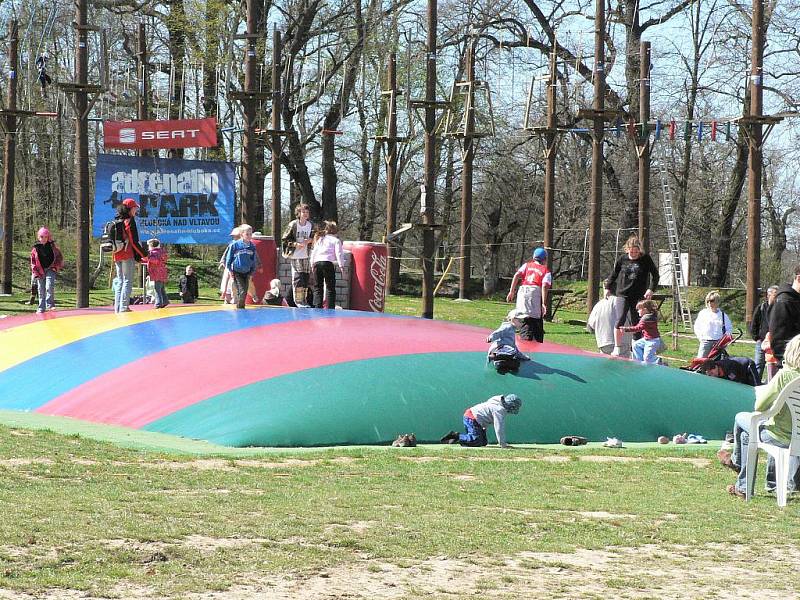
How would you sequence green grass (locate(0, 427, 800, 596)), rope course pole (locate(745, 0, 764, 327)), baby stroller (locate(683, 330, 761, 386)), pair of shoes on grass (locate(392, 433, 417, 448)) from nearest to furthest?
green grass (locate(0, 427, 800, 596))
pair of shoes on grass (locate(392, 433, 417, 448))
baby stroller (locate(683, 330, 761, 386))
rope course pole (locate(745, 0, 764, 327))

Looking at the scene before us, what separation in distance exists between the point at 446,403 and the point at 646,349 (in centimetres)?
466

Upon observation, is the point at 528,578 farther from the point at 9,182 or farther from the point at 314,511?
the point at 9,182

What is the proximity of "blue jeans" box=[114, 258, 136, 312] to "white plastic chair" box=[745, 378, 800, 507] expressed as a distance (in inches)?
408

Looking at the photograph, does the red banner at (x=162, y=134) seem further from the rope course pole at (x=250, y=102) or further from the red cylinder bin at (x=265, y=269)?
the red cylinder bin at (x=265, y=269)

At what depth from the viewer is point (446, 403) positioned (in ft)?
44.5

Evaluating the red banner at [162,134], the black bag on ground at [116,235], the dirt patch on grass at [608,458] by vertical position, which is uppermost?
the red banner at [162,134]

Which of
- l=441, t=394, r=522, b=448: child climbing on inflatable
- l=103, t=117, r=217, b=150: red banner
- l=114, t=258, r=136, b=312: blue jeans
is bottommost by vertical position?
l=441, t=394, r=522, b=448: child climbing on inflatable

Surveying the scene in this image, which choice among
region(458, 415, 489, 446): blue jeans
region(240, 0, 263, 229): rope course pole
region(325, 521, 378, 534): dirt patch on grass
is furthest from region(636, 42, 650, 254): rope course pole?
region(325, 521, 378, 534): dirt patch on grass

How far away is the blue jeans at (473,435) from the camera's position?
12.7 meters

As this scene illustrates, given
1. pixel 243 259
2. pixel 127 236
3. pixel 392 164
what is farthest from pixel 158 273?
pixel 392 164

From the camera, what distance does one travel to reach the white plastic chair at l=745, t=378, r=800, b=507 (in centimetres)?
884

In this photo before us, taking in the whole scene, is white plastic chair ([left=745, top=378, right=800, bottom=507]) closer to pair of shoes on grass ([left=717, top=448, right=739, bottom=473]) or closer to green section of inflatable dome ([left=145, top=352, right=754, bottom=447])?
pair of shoes on grass ([left=717, top=448, right=739, bottom=473])

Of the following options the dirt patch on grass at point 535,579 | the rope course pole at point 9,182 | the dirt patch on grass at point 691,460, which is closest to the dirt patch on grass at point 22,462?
the dirt patch on grass at point 535,579

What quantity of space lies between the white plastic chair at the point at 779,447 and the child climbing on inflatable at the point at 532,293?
25.3ft
